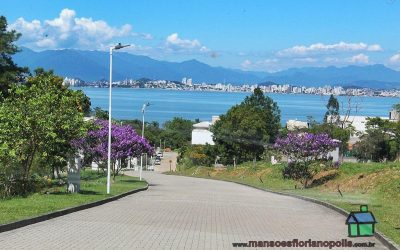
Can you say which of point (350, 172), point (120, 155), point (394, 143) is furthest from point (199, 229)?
point (394, 143)

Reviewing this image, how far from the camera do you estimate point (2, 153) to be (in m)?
23.2

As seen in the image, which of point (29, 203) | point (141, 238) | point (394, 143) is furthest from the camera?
point (394, 143)

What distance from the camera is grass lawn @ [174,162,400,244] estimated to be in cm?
1828

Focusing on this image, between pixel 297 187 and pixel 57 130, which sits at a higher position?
pixel 57 130

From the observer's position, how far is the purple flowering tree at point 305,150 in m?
38.3

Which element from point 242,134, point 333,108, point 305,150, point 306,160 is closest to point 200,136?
point 333,108

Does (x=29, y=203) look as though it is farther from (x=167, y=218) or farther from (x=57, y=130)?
(x=57, y=130)

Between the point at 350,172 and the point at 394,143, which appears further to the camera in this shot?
the point at 394,143

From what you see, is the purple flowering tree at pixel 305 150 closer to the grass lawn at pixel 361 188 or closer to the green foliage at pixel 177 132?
the grass lawn at pixel 361 188

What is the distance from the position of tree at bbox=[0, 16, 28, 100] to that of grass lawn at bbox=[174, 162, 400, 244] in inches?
763

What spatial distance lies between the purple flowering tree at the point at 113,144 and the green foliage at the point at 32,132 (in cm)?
1442

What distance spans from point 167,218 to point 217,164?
72.2 metres

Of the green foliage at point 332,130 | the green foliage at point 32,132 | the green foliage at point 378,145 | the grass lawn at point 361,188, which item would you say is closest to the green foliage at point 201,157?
the green foliage at point 332,130

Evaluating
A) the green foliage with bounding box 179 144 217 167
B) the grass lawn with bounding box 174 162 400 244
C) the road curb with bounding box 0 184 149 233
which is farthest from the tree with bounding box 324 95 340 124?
the road curb with bounding box 0 184 149 233
